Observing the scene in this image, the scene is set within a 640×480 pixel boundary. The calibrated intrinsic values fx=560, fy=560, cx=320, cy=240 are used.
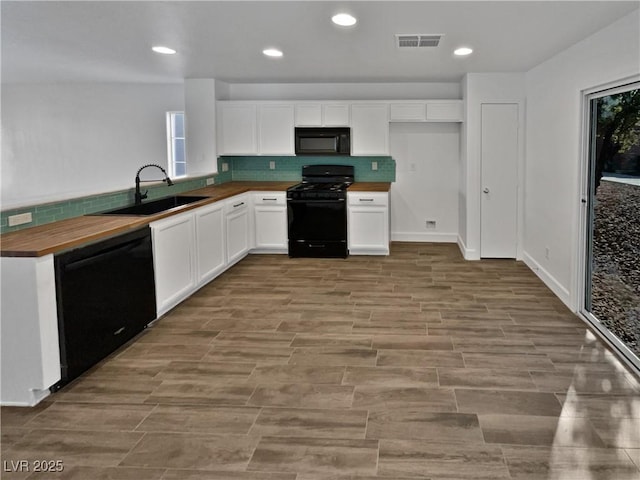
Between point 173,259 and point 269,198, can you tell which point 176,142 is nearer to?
point 269,198

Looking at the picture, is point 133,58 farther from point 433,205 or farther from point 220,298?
point 433,205

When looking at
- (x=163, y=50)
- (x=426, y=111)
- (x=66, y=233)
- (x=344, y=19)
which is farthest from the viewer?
(x=426, y=111)

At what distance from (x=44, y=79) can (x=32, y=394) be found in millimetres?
5559

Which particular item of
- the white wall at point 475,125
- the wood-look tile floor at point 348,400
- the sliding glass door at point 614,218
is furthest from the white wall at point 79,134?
the sliding glass door at point 614,218

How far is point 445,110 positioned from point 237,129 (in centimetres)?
268

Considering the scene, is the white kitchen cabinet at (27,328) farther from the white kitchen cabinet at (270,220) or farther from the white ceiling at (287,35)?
the white kitchen cabinet at (270,220)

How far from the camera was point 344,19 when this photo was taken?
12.5ft

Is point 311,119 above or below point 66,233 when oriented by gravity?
above

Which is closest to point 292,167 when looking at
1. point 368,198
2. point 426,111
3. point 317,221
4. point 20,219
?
point 317,221

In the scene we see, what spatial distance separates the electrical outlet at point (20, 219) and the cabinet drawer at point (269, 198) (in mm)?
3626

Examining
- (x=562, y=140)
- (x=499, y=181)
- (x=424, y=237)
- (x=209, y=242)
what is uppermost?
(x=562, y=140)

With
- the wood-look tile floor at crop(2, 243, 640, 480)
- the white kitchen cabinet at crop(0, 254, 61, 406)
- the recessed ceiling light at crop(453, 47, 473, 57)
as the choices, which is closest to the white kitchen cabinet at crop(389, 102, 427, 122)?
the recessed ceiling light at crop(453, 47, 473, 57)

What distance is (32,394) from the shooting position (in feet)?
10.0

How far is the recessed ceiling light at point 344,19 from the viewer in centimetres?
373
